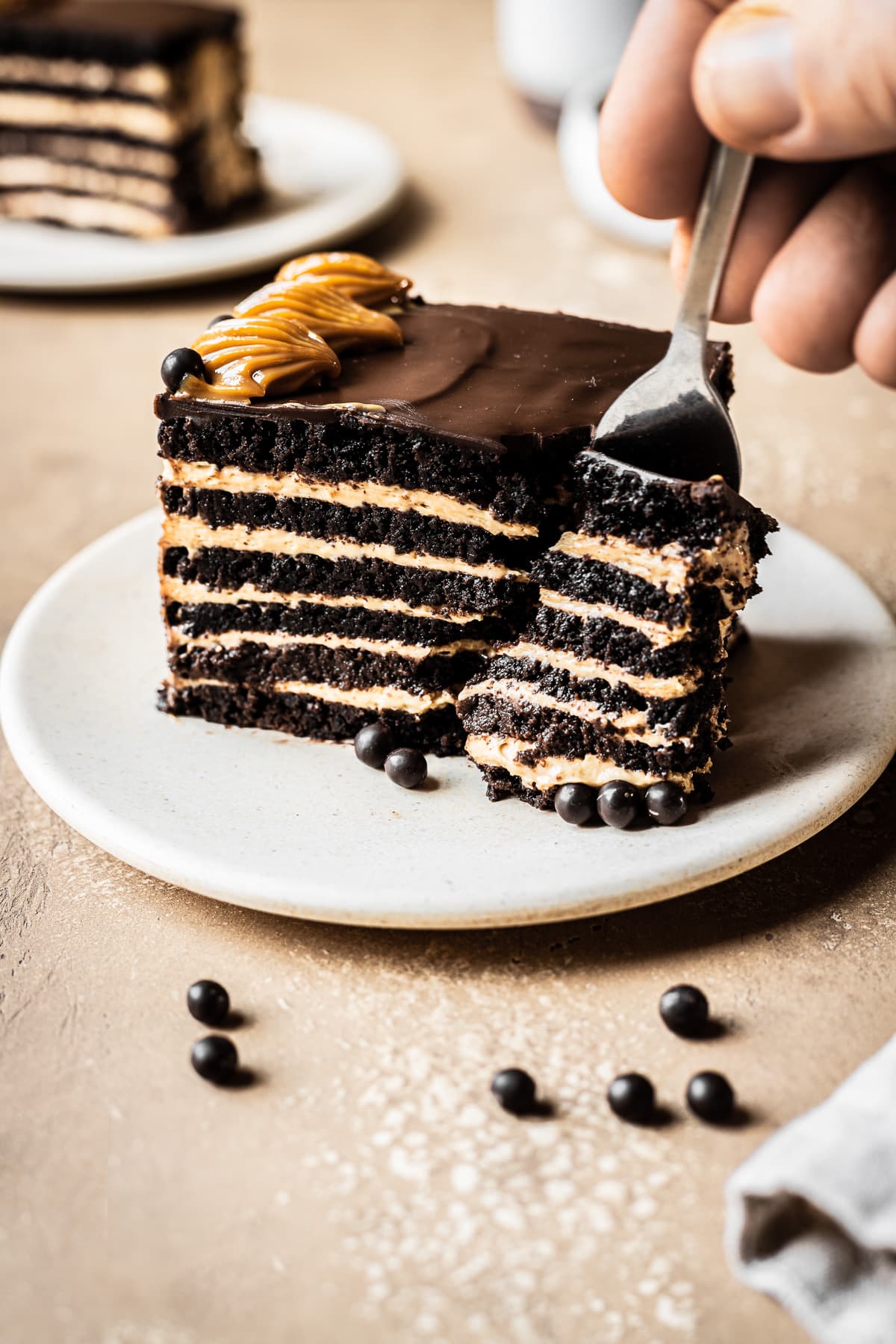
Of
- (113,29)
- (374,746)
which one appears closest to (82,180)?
(113,29)

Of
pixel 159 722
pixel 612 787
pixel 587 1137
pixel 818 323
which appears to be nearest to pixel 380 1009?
pixel 587 1137

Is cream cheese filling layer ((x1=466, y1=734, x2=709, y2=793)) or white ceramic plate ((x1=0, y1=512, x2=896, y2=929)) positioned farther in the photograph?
cream cheese filling layer ((x1=466, y1=734, x2=709, y2=793))

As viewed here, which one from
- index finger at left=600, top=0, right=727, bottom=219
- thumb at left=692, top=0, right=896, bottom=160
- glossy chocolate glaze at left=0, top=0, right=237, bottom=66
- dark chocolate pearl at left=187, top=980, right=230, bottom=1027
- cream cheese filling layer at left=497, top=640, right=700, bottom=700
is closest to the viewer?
thumb at left=692, top=0, right=896, bottom=160

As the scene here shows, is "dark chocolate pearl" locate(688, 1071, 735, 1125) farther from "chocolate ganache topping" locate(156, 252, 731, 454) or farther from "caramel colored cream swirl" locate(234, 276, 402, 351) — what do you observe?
"caramel colored cream swirl" locate(234, 276, 402, 351)

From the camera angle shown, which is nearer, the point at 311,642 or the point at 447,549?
the point at 447,549

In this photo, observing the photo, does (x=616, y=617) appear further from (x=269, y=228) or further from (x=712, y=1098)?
(x=269, y=228)

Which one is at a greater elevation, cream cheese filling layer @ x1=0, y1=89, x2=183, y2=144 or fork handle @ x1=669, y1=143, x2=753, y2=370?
fork handle @ x1=669, y1=143, x2=753, y2=370

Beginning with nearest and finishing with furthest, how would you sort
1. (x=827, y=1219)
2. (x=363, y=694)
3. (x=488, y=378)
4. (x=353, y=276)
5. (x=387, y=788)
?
(x=827, y=1219)
(x=387, y=788)
(x=488, y=378)
(x=363, y=694)
(x=353, y=276)

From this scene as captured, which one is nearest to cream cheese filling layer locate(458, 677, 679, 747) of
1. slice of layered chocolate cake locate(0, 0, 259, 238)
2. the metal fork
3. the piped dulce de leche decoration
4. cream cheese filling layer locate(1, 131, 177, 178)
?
the metal fork
